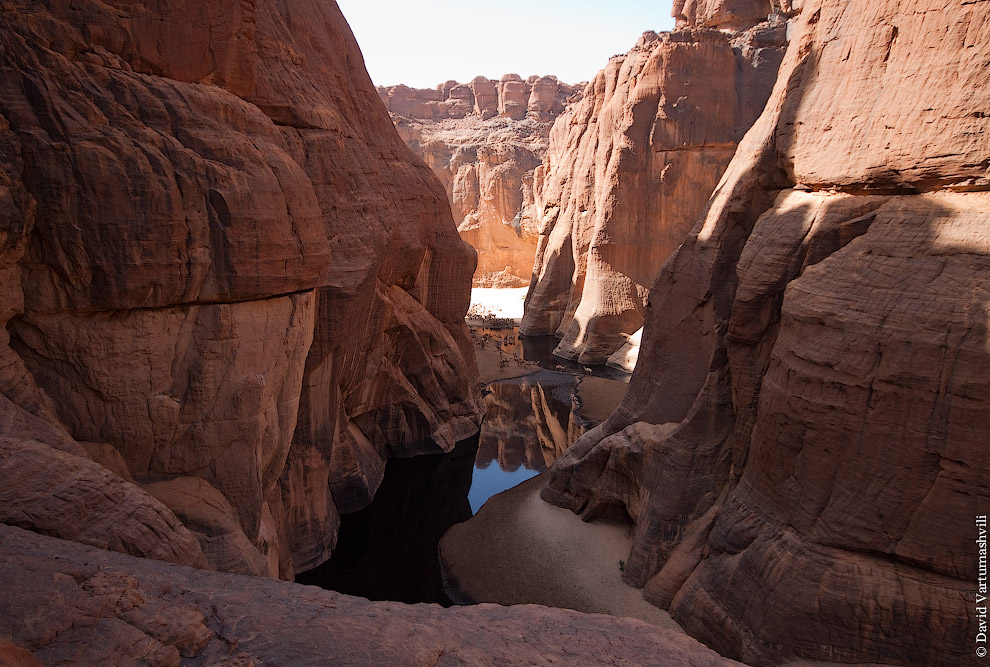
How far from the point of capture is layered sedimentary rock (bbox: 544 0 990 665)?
21.1 ft

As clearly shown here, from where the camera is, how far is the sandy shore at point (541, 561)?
31.1 ft

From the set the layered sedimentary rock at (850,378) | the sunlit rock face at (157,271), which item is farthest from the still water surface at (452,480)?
the layered sedimentary rock at (850,378)

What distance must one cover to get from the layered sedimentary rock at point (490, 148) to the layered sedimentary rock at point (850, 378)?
98.3ft

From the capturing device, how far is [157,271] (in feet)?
22.7

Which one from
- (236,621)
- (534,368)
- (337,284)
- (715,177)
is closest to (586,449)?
(337,284)

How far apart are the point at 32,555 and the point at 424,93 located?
5364 cm

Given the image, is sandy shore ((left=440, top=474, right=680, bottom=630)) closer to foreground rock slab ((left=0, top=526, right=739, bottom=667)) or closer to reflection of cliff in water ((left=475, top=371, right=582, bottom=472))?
reflection of cliff in water ((left=475, top=371, right=582, bottom=472))

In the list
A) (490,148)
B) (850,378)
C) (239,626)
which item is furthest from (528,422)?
(490,148)

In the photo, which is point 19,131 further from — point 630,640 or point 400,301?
point 400,301

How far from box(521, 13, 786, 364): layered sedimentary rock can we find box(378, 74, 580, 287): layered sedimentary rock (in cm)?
1267

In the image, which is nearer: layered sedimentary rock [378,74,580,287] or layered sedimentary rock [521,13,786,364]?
layered sedimentary rock [521,13,786,364]

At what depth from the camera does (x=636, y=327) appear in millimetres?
23797

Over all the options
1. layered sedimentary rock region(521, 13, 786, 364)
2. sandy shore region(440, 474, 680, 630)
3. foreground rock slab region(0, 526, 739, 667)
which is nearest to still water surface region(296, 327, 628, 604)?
sandy shore region(440, 474, 680, 630)

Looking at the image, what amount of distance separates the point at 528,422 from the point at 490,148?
2744cm
